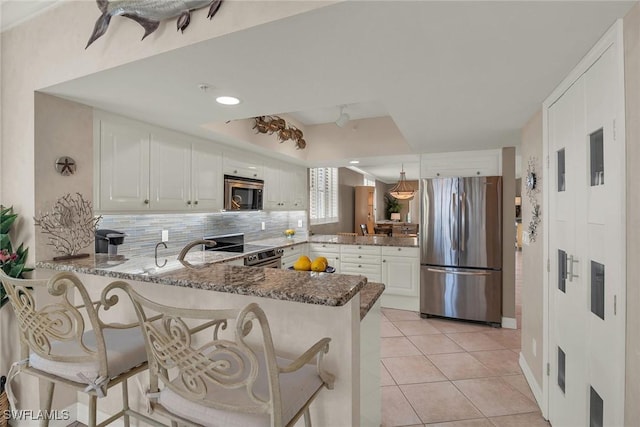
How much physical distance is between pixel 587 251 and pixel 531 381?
5.00 feet

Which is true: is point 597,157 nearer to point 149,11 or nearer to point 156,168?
point 149,11

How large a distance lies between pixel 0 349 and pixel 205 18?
2.55m

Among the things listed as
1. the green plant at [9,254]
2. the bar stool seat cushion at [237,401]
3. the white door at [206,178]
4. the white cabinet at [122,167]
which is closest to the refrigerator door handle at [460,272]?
the white door at [206,178]

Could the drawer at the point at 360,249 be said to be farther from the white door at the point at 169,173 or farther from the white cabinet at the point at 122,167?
the white cabinet at the point at 122,167

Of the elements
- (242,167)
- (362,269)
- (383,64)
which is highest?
(383,64)

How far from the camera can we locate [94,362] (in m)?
1.29

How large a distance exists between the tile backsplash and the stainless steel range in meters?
0.17

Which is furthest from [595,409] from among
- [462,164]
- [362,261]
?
[362,261]

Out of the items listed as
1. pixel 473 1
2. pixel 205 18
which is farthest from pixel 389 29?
pixel 205 18

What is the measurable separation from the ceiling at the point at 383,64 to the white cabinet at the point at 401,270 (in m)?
2.15

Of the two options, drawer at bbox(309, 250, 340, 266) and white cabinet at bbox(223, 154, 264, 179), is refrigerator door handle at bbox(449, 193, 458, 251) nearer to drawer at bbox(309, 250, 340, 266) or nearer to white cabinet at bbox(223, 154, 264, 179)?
drawer at bbox(309, 250, 340, 266)

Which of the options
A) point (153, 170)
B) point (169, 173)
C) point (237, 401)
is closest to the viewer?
point (237, 401)

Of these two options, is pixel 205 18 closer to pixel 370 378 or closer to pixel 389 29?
pixel 389 29

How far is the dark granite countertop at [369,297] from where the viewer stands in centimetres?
150
